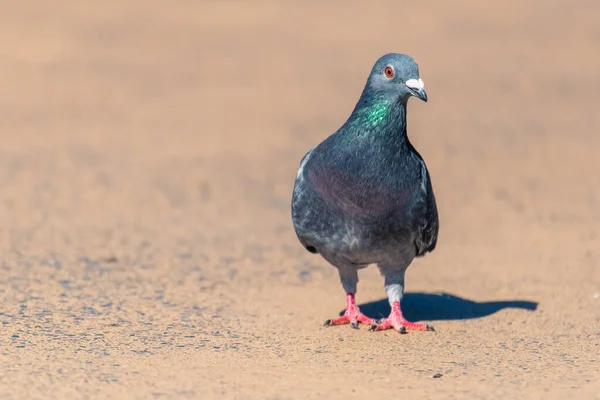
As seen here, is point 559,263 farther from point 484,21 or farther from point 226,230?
point 484,21

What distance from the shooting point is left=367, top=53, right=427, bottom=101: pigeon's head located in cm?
640

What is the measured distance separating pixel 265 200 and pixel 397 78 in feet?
16.2

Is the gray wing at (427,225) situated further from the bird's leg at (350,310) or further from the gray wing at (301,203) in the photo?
the gray wing at (301,203)

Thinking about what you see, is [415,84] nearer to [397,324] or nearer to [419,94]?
[419,94]

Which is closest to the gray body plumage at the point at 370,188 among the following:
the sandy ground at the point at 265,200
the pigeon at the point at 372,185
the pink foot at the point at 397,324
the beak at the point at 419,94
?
the pigeon at the point at 372,185

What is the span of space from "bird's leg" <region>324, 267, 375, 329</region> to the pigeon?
0.90 feet

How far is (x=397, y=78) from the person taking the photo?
645 centimetres

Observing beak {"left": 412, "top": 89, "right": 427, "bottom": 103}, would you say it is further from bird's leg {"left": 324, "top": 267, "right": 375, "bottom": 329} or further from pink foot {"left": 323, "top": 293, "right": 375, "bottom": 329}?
pink foot {"left": 323, "top": 293, "right": 375, "bottom": 329}

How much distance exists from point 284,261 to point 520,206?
10.4 ft

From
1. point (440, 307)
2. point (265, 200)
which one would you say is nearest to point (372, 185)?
point (440, 307)

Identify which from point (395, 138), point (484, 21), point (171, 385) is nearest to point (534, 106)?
point (484, 21)

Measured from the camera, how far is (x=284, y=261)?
9.18 m

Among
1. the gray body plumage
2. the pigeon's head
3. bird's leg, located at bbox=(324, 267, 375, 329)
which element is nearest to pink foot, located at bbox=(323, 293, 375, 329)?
bird's leg, located at bbox=(324, 267, 375, 329)

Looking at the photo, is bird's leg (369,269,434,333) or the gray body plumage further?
bird's leg (369,269,434,333)
